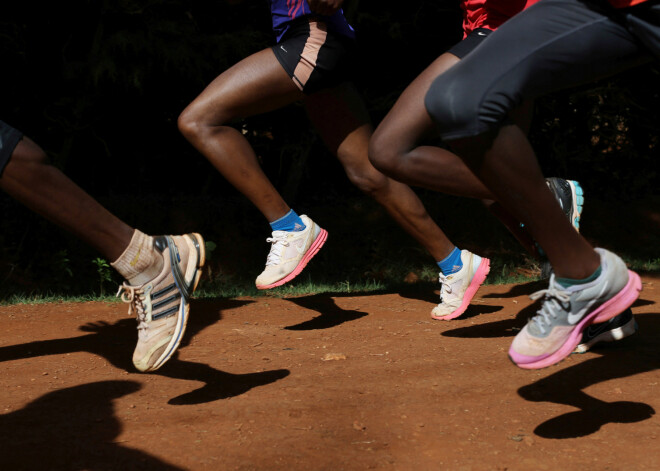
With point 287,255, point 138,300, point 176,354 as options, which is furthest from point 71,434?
point 287,255

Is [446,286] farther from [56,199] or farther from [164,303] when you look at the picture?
[56,199]

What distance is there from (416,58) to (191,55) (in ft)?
11.6

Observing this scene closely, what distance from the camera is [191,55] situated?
861 centimetres

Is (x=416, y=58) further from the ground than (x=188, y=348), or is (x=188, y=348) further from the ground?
(x=416, y=58)

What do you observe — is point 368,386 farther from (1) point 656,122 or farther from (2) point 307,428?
(1) point 656,122

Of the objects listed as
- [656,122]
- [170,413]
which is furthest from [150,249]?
[656,122]

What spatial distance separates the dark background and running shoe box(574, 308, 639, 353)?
6390mm

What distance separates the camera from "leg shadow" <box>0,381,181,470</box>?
2.18 meters

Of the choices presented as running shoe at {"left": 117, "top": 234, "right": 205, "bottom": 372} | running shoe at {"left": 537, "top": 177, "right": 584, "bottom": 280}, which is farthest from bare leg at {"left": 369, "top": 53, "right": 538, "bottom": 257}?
running shoe at {"left": 117, "top": 234, "right": 205, "bottom": 372}

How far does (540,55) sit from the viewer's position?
6.77ft

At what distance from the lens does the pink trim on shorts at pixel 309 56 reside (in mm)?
3498

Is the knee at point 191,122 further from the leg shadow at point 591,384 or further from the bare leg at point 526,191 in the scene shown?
the leg shadow at point 591,384

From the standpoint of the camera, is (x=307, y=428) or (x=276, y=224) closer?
(x=307, y=428)

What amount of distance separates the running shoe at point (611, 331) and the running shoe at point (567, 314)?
0.87 m
